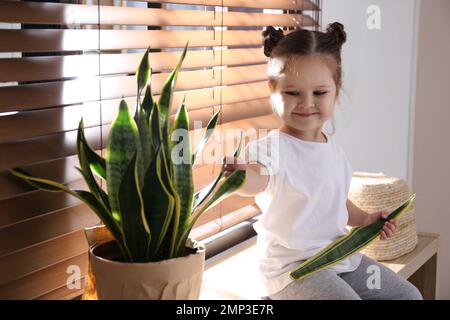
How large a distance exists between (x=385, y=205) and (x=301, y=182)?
66 centimetres

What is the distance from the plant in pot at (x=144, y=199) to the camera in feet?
4.34

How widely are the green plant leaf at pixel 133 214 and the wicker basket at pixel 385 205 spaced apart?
3.68 feet

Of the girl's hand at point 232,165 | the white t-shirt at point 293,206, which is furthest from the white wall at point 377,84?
the girl's hand at point 232,165

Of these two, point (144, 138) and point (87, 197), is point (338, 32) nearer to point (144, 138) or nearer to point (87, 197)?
point (144, 138)

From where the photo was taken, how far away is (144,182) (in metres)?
1.35

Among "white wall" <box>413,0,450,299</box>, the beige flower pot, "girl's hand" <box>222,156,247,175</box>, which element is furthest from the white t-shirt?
"white wall" <box>413,0,450,299</box>

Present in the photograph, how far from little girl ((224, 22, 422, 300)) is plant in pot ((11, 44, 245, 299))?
311 mm

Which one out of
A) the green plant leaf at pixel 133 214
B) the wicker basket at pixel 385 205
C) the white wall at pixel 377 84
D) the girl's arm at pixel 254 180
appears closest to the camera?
the green plant leaf at pixel 133 214

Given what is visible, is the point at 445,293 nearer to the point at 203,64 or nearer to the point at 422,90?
the point at 422,90

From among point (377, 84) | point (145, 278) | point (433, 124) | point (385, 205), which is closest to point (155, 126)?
point (145, 278)

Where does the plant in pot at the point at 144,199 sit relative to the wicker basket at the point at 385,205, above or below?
above

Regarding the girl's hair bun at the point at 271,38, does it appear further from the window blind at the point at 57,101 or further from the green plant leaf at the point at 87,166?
the green plant leaf at the point at 87,166

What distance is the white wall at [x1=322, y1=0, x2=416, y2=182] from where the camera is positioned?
2768mm

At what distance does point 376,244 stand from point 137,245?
115 cm
